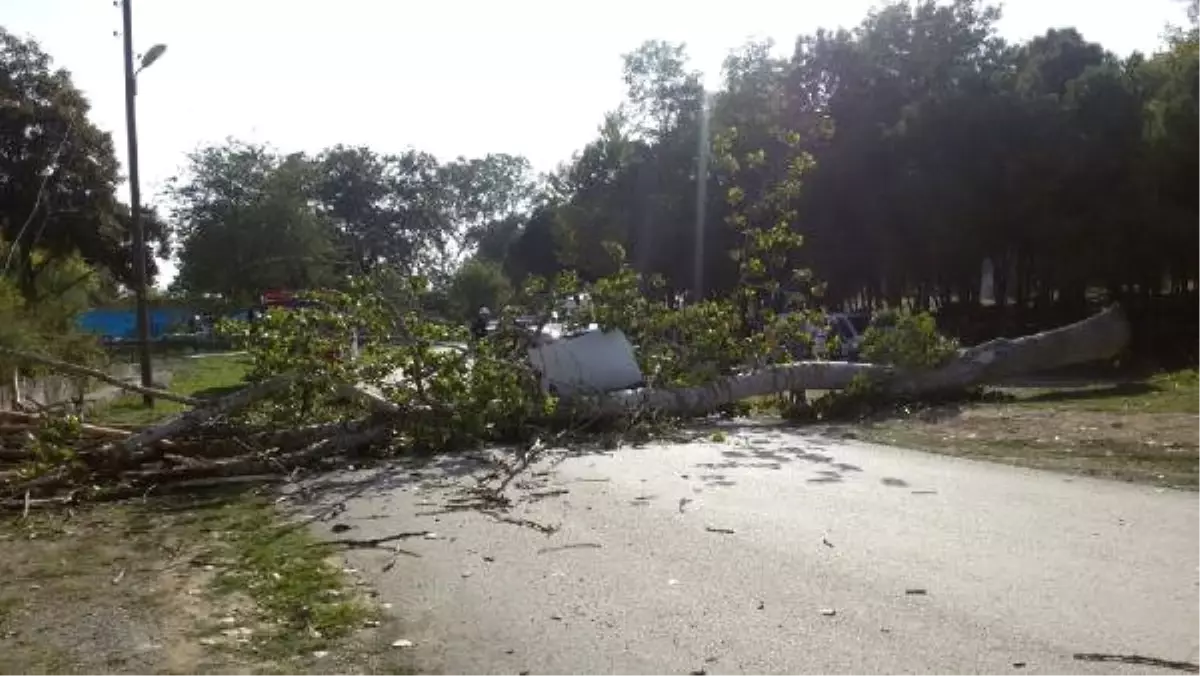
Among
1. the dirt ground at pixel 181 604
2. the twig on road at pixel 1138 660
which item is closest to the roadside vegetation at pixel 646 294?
the dirt ground at pixel 181 604

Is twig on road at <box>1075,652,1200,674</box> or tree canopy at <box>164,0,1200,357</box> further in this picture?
tree canopy at <box>164,0,1200,357</box>

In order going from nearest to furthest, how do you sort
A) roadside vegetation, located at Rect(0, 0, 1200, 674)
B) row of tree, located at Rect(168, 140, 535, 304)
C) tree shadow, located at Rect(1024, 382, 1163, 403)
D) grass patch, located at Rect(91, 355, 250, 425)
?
1. roadside vegetation, located at Rect(0, 0, 1200, 674)
2. tree shadow, located at Rect(1024, 382, 1163, 403)
3. grass patch, located at Rect(91, 355, 250, 425)
4. row of tree, located at Rect(168, 140, 535, 304)

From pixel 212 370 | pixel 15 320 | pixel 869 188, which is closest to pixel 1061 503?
pixel 15 320

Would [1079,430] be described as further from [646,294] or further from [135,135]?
[135,135]

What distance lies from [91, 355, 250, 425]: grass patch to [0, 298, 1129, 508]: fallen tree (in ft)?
5.79

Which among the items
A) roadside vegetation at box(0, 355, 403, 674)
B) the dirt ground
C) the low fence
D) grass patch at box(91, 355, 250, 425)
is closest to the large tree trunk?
grass patch at box(91, 355, 250, 425)

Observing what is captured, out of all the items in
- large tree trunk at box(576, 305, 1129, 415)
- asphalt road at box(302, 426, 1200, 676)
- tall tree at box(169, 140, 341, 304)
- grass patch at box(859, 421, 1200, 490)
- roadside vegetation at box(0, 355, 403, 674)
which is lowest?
roadside vegetation at box(0, 355, 403, 674)

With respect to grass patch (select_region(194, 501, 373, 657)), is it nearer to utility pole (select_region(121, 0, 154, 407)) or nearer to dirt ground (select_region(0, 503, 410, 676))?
dirt ground (select_region(0, 503, 410, 676))

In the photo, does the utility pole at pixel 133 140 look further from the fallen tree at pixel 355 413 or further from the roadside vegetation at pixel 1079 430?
the roadside vegetation at pixel 1079 430

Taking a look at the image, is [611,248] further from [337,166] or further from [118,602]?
[337,166]

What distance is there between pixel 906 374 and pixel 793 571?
10629mm

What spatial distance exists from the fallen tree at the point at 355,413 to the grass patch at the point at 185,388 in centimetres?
176

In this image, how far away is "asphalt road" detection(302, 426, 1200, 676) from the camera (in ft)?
18.5

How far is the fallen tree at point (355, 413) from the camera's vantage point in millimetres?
11961
